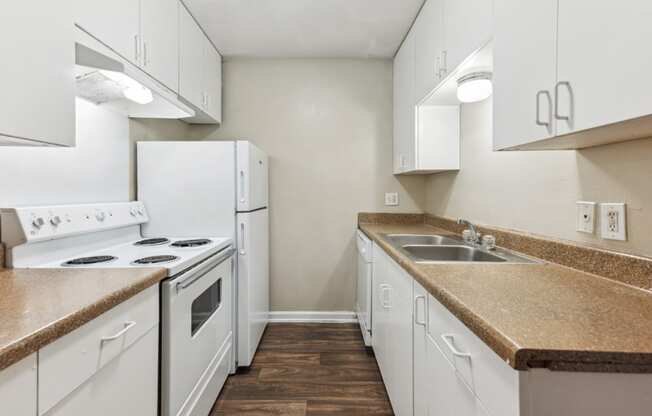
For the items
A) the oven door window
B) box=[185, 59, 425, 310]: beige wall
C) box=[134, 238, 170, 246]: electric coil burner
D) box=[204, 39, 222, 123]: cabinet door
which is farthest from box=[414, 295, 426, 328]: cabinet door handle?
box=[204, 39, 222, 123]: cabinet door

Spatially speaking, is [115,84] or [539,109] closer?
[539,109]

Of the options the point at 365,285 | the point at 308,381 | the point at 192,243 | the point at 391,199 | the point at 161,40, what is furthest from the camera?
the point at 391,199

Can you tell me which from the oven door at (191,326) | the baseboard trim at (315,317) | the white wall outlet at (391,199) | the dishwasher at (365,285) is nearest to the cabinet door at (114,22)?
the oven door at (191,326)

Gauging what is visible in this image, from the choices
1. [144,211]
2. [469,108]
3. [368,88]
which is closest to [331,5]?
[368,88]

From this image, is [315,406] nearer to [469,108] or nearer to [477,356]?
[477,356]

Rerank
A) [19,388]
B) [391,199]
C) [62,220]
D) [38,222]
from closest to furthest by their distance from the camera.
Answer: [19,388] < [38,222] < [62,220] < [391,199]

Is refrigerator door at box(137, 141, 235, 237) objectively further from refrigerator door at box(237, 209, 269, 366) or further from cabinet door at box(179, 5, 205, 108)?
cabinet door at box(179, 5, 205, 108)

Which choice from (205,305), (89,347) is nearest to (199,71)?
(205,305)

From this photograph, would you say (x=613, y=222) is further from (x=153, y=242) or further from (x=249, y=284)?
(x=153, y=242)

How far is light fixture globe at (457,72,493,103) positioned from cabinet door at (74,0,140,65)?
1.54 meters

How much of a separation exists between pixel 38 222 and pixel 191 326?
757mm

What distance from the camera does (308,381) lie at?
201 centimetres

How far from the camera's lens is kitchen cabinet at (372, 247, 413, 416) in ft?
4.42

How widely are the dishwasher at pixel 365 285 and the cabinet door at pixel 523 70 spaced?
1333mm
